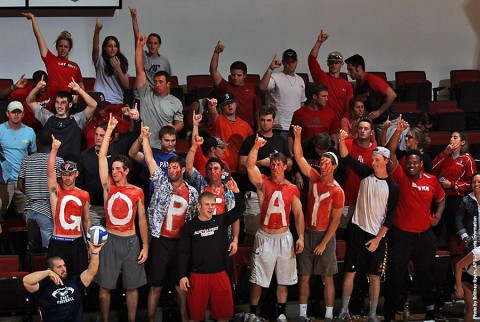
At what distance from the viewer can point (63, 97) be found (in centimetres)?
970

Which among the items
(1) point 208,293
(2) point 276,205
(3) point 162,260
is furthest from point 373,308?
(3) point 162,260

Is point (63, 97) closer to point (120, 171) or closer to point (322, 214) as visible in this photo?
point (120, 171)

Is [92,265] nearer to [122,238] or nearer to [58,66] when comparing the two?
[122,238]

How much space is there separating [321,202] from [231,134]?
145 centimetres

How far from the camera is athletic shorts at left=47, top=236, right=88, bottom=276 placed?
8633 mm

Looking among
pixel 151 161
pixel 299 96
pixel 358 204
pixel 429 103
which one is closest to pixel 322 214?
pixel 358 204

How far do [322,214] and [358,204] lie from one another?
43 centimetres

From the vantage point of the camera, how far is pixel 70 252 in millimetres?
8656

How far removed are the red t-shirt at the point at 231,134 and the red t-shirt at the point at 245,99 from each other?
31.9 inches

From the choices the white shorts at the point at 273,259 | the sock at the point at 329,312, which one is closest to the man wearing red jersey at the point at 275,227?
the white shorts at the point at 273,259

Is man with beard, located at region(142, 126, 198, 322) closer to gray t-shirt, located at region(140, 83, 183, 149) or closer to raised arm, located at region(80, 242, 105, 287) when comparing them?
raised arm, located at region(80, 242, 105, 287)

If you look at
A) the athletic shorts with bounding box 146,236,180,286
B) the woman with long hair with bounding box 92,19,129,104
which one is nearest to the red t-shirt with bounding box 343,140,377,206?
the athletic shorts with bounding box 146,236,180,286

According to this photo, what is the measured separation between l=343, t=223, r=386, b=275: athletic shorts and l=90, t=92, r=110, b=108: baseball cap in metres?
3.05

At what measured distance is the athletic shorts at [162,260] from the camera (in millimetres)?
8797
